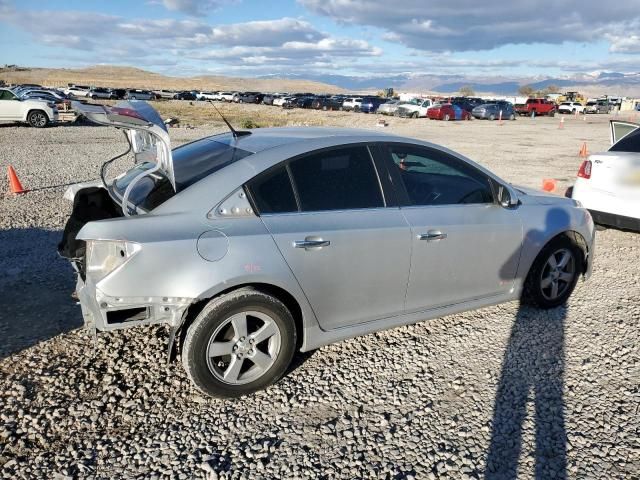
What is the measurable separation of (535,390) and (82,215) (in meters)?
3.49

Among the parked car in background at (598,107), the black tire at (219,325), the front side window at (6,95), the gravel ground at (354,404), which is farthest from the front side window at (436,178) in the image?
the parked car in background at (598,107)

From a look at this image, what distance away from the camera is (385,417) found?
3.08 m

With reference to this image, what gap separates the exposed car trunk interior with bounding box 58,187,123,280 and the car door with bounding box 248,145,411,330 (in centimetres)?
123

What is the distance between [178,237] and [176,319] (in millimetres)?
495

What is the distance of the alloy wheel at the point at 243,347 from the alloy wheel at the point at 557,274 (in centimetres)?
262

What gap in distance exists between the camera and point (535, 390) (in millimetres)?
3365

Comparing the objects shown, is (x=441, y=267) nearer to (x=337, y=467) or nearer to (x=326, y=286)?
(x=326, y=286)

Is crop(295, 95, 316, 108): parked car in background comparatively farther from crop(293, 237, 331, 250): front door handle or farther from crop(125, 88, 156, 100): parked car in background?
crop(293, 237, 331, 250): front door handle

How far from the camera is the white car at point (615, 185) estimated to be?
6070 millimetres

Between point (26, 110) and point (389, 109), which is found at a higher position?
point (389, 109)

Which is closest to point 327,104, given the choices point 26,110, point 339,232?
point 26,110

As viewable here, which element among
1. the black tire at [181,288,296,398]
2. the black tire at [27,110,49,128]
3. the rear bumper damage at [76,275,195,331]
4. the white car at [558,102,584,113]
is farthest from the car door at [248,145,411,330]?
the white car at [558,102,584,113]

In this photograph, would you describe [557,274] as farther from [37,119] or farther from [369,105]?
[369,105]

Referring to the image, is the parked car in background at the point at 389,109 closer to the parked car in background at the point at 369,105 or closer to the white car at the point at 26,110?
the parked car in background at the point at 369,105
